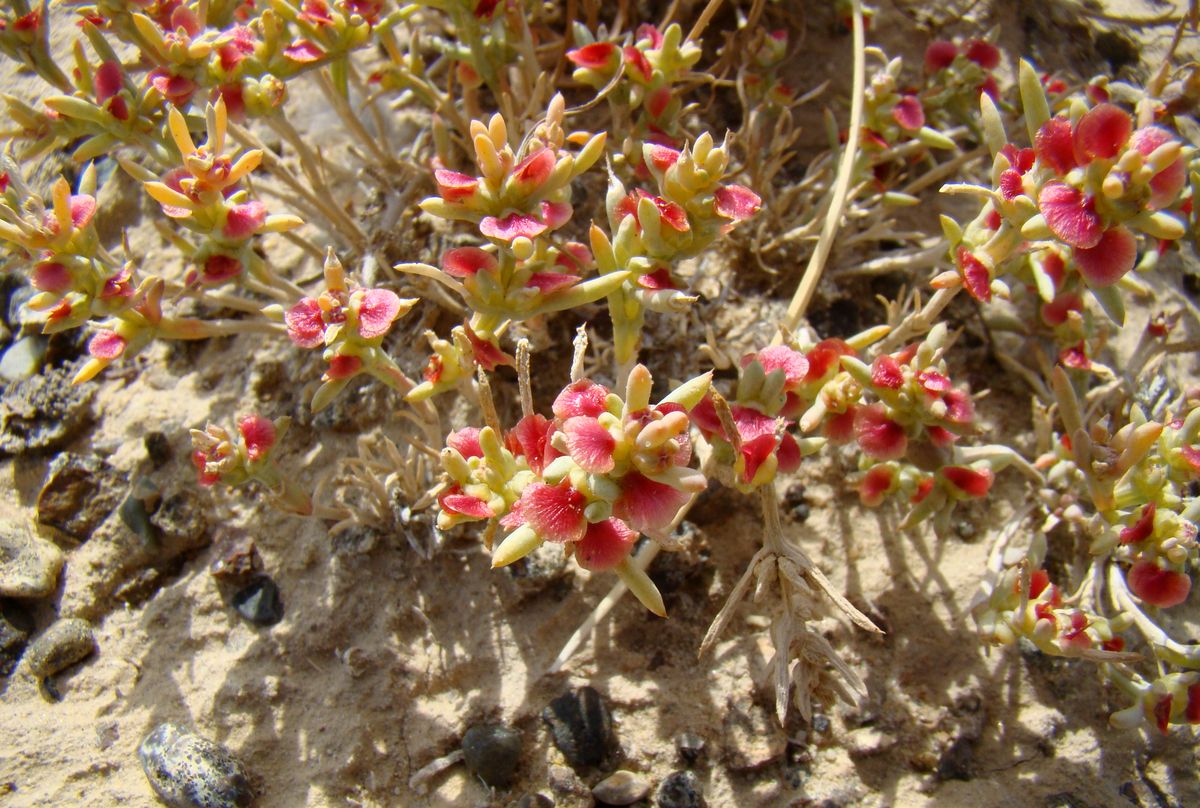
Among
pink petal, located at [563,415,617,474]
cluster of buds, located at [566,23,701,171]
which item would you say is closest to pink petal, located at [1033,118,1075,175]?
cluster of buds, located at [566,23,701,171]

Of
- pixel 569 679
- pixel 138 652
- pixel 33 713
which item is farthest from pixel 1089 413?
pixel 33 713

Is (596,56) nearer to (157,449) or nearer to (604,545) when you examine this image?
(604,545)

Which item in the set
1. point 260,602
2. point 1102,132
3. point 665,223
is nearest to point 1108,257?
point 1102,132

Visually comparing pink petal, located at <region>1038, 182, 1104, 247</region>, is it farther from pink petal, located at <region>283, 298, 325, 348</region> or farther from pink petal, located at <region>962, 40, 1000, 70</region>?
pink petal, located at <region>283, 298, 325, 348</region>

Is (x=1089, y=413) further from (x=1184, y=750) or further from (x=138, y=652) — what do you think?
(x=138, y=652)

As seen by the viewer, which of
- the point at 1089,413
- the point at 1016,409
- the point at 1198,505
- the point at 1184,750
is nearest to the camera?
the point at 1198,505

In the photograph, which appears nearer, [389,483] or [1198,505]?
[1198,505]

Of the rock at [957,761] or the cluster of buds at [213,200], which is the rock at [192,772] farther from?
the rock at [957,761]
